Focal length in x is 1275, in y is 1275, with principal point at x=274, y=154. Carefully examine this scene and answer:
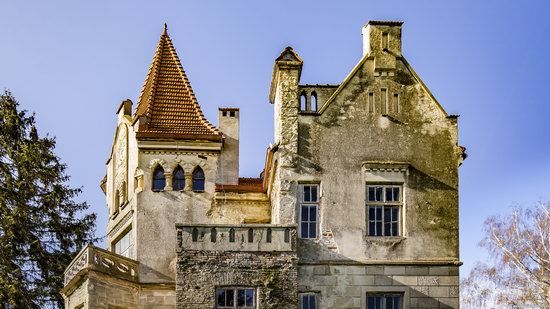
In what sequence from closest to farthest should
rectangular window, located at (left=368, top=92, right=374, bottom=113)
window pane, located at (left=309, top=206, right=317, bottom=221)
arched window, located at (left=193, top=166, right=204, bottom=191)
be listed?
window pane, located at (left=309, top=206, right=317, bottom=221)
rectangular window, located at (left=368, top=92, right=374, bottom=113)
arched window, located at (left=193, top=166, right=204, bottom=191)

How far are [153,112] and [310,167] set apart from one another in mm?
7285

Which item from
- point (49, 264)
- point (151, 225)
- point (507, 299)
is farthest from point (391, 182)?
point (49, 264)

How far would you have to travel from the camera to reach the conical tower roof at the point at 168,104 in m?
40.5

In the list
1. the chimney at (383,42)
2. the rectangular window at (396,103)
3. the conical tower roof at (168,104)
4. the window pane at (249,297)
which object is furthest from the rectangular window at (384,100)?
the window pane at (249,297)

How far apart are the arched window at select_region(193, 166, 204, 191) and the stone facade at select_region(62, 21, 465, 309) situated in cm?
85

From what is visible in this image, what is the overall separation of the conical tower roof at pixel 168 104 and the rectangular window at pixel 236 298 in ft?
24.4

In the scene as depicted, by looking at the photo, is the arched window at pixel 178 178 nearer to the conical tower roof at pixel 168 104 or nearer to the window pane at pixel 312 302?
the conical tower roof at pixel 168 104

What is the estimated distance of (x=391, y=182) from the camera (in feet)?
119

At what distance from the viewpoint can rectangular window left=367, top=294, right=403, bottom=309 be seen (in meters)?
35.3

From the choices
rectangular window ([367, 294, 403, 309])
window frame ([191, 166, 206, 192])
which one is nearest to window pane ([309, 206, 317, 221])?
rectangular window ([367, 294, 403, 309])

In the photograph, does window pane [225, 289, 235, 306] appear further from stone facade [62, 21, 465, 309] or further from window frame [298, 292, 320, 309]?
window frame [298, 292, 320, 309]

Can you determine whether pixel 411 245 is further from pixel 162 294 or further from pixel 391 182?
pixel 162 294

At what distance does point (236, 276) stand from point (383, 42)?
27.5 ft

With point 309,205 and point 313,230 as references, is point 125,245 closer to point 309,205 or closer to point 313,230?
point 309,205
